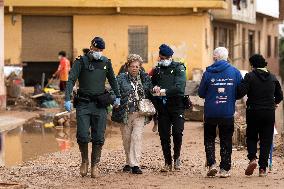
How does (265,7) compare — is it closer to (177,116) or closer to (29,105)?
(29,105)

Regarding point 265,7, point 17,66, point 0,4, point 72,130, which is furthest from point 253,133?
point 265,7

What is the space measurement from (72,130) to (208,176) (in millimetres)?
9053

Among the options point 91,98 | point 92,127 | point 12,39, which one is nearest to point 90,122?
point 92,127

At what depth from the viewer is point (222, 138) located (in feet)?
37.5

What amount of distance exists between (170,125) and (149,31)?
18515 millimetres

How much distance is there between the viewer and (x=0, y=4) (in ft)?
77.6

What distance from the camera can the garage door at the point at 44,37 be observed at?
30.2m

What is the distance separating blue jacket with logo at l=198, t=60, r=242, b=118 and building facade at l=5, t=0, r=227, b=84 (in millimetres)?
18816

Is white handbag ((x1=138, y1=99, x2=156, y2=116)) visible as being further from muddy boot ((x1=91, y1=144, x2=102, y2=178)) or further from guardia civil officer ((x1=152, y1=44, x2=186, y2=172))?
muddy boot ((x1=91, y1=144, x2=102, y2=178))

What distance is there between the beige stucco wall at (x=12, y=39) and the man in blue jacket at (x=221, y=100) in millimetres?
19557

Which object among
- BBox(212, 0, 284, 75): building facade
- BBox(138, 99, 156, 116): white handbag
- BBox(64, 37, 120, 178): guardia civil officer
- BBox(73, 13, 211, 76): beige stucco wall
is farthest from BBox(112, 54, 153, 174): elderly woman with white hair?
BBox(212, 0, 284, 75): building facade

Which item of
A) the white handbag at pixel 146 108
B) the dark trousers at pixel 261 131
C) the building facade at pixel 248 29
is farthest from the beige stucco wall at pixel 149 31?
the dark trousers at pixel 261 131

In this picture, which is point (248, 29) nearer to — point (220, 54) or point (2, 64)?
point (2, 64)

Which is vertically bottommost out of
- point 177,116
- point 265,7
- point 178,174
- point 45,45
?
point 178,174
